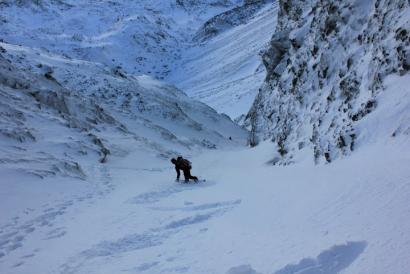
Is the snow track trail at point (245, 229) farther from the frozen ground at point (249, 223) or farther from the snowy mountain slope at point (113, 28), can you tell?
the snowy mountain slope at point (113, 28)

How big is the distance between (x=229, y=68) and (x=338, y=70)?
6595 centimetres

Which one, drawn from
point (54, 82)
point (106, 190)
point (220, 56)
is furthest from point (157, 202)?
point (220, 56)

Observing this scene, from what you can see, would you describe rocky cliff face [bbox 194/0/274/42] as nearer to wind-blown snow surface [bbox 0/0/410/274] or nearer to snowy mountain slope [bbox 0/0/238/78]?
snowy mountain slope [bbox 0/0/238/78]

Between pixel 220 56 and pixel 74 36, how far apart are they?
1519 inches

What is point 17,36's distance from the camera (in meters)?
99.8

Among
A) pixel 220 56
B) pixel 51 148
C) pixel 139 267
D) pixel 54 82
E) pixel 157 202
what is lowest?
pixel 139 267

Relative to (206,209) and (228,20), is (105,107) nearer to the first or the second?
(206,209)

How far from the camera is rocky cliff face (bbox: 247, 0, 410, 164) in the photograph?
12.1 meters

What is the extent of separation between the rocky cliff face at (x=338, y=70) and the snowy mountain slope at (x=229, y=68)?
4418 centimetres

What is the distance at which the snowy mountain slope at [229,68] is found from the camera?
229 feet

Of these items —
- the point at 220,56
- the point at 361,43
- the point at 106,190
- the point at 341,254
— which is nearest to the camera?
the point at 341,254

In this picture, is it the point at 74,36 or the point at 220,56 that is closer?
the point at 220,56

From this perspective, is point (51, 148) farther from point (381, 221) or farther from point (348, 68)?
point (381, 221)

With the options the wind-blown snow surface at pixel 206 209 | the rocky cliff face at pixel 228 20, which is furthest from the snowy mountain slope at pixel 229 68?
the wind-blown snow surface at pixel 206 209
